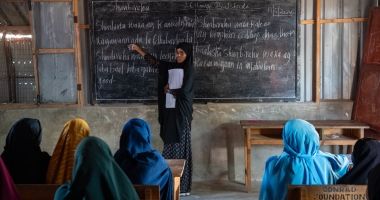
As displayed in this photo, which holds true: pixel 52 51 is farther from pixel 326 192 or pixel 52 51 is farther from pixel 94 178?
pixel 326 192

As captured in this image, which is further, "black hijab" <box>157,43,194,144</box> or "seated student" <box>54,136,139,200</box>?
"black hijab" <box>157,43,194,144</box>

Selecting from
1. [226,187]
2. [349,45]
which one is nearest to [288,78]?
[349,45]

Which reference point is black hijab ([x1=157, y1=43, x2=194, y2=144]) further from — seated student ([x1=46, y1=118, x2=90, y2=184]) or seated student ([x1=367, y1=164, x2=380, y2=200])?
seated student ([x1=367, y1=164, x2=380, y2=200])

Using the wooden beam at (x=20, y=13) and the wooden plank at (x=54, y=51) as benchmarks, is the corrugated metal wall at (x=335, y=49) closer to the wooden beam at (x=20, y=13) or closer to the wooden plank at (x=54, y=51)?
the wooden plank at (x=54, y=51)

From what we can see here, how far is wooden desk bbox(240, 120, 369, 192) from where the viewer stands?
459 cm

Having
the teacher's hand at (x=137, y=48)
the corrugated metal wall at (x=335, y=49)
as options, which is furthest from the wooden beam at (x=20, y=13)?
the corrugated metal wall at (x=335, y=49)

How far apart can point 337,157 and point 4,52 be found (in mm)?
4666

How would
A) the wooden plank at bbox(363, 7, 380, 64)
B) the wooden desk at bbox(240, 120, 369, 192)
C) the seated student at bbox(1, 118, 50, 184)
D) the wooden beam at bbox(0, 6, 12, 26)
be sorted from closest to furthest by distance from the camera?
the seated student at bbox(1, 118, 50, 184) < the wooden desk at bbox(240, 120, 369, 192) < the wooden plank at bbox(363, 7, 380, 64) < the wooden beam at bbox(0, 6, 12, 26)

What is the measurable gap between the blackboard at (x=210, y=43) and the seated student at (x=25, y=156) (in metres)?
2.42

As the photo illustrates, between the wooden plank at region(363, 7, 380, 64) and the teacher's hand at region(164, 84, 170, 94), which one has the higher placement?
the wooden plank at region(363, 7, 380, 64)

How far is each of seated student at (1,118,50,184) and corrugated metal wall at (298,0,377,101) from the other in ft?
10.6

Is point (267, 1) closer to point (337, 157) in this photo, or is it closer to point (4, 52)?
point (337, 157)

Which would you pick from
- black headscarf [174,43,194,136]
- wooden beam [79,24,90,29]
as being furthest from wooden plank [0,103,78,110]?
black headscarf [174,43,194,136]

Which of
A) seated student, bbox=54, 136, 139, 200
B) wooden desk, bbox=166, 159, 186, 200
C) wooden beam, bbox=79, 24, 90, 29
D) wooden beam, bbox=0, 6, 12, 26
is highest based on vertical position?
wooden beam, bbox=0, 6, 12, 26
